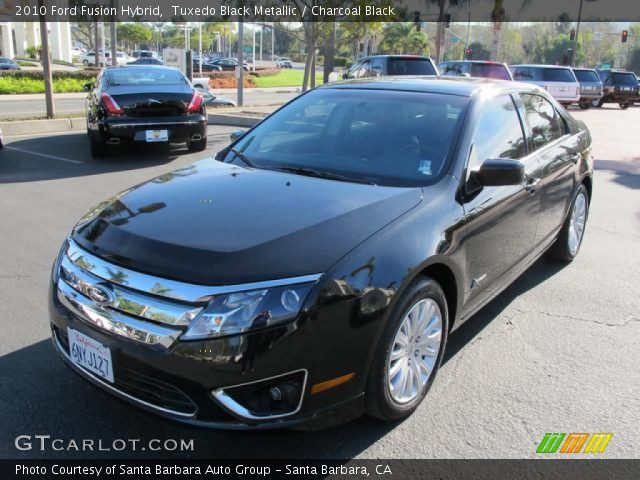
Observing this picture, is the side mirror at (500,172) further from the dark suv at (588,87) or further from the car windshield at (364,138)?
the dark suv at (588,87)

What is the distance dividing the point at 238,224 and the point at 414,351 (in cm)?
108

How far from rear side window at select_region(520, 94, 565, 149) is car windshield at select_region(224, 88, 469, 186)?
941mm

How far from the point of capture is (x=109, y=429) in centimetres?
280

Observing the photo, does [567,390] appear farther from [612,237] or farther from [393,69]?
[393,69]

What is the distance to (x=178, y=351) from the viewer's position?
7.55 ft

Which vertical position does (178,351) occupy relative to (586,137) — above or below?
below

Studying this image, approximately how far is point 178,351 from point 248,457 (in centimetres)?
69

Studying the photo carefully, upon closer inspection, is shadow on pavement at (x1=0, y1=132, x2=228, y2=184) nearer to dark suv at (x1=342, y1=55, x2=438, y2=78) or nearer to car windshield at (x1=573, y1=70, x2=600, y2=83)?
dark suv at (x1=342, y1=55, x2=438, y2=78)

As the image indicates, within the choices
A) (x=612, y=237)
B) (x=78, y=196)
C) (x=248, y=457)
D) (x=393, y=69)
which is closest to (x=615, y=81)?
(x=393, y=69)

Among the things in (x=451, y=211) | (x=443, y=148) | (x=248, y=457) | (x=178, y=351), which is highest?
(x=443, y=148)

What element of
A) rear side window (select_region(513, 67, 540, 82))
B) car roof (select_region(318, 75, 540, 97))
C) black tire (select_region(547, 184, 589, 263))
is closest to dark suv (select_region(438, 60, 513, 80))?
rear side window (select_region(513, 67, 540, 82))

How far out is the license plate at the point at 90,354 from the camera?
2.50m

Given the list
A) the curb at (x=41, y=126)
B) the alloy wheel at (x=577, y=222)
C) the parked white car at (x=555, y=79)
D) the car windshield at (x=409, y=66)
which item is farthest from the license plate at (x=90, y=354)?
the parked white car at (x=555, y=79)

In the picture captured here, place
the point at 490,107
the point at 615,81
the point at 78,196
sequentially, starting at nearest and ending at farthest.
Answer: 1. the point at 490,107
2. the point at 78,196
3. the point at 615,81
